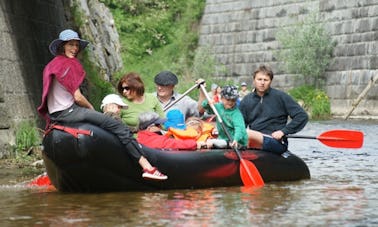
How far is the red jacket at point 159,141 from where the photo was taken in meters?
11.0

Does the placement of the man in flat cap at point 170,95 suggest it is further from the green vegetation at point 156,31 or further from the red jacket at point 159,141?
the green vegetation at point 156,31

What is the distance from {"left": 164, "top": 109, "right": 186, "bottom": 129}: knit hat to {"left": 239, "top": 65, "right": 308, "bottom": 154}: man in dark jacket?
82 cm

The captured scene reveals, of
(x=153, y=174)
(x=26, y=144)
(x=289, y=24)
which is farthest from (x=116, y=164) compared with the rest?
(x=289, y=24)

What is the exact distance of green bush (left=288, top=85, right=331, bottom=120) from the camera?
118 ft

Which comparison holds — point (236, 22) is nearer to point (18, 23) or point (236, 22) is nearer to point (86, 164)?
point (18, 23)

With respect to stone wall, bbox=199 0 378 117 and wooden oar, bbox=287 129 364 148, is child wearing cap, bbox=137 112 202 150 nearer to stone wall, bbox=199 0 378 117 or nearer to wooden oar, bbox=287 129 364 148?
wooden oar, bbox=287 129 364 148

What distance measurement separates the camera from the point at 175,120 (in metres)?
11.7

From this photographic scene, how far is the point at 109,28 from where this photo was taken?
2383 centimetres

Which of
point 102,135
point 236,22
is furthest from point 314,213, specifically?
point 236,22

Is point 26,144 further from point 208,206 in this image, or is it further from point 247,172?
point 208,206

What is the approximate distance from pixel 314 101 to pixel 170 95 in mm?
24666

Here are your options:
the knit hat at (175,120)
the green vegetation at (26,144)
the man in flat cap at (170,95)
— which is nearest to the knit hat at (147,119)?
the knit hat at (175,120)

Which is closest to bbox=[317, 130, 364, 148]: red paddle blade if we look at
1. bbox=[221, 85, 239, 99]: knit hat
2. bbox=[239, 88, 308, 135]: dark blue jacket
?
bbox=[239, 88, 308, 135]: dark blue jacket

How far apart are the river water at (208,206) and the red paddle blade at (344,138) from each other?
66 centimetres
